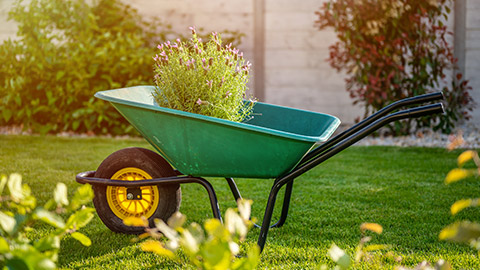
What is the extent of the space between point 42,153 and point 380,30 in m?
3.00

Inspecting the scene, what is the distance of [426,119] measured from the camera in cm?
482

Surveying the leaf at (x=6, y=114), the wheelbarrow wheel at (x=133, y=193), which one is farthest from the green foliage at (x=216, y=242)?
the leaf at (x=6, y=114)

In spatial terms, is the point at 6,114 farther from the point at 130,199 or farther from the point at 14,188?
the point at 14,188

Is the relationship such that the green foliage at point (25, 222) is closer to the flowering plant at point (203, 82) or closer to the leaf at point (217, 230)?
the leaf at point (217, 230)

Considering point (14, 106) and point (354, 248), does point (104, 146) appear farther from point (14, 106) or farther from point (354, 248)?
point (354, 248)

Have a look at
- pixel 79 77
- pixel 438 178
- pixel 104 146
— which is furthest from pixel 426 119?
pixel 79 77

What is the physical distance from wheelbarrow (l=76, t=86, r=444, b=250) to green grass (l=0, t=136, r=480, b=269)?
0.18m

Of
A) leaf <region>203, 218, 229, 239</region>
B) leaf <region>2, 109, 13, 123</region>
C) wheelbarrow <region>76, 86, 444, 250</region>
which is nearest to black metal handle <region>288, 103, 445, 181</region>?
wheelbarrow <region>76, 86, 444, 250</region>

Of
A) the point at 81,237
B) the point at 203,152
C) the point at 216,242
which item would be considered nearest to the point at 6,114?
the point at 203,152

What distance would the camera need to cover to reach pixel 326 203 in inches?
107

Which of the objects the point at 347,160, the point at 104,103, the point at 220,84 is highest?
the point at 220,84

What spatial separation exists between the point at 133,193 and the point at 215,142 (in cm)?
58

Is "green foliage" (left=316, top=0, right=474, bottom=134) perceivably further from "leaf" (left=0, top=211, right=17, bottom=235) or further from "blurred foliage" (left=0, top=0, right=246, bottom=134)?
"leaf" (left=0, top=211, right=17, bottom=235)

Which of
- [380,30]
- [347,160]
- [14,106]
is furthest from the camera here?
[14,106]
